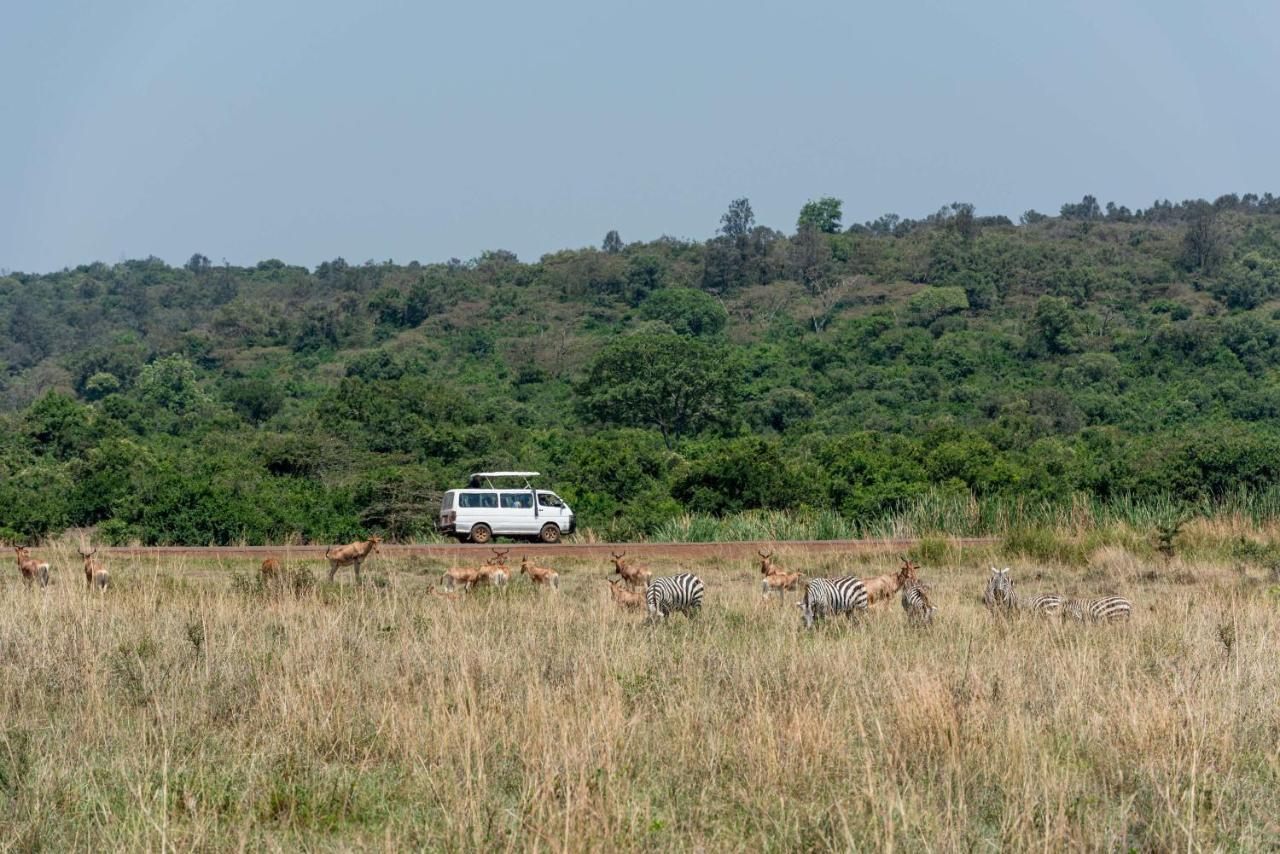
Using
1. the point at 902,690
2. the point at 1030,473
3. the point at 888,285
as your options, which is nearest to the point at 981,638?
the point at 902,690

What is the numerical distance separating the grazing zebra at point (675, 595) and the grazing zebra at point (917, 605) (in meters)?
2.03

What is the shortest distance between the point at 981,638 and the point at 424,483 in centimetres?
2291

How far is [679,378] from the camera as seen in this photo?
6022 centimetres

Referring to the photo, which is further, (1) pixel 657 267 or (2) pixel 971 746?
(1) pixel 657 267

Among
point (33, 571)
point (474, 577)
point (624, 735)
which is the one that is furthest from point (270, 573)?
point (624, 735)

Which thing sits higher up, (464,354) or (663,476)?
(464,354)

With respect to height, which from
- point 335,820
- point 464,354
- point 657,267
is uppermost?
point 657,267

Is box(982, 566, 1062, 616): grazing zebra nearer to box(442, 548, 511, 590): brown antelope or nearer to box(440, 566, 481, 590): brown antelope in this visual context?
box(442, 548, 511, 590): brown antelope

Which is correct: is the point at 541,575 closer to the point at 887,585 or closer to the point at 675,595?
the point at 675,595

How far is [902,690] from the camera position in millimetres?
8742

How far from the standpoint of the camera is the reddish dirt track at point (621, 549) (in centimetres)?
2206

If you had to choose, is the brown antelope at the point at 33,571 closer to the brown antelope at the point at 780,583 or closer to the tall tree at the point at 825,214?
the brown antelope at the point at 780,583

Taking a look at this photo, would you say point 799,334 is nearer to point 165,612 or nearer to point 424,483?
point 424,483

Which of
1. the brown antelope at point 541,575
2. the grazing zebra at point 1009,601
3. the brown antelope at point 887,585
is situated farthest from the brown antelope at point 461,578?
the grazing zebra at point 1009,601
